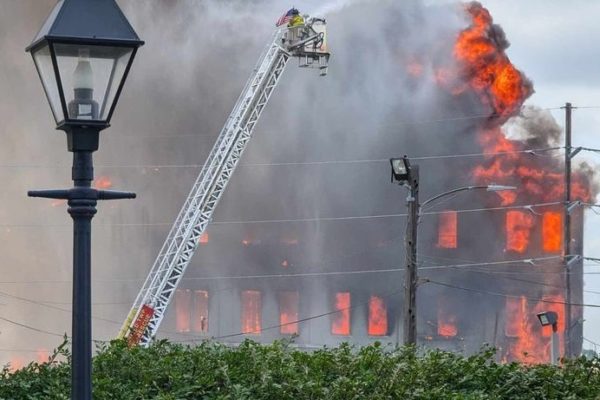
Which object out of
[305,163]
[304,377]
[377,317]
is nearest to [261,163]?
[305,163]

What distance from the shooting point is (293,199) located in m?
65.2

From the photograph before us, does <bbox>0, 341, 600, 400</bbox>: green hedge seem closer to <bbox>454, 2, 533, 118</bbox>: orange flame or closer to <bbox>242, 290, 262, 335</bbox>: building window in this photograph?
<bbox>454, 2, 533, 118</bbox>: orange flame

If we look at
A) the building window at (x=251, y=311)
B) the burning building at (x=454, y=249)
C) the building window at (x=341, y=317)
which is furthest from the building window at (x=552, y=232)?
the building window at (x=251, y=311)

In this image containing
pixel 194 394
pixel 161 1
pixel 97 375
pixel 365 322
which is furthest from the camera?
pixel 365 322

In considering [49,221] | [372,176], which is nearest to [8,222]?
[49,221]

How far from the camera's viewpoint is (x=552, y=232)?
2466 inches

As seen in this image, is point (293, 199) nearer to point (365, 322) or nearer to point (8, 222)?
point (365, 322)

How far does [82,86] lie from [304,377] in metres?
3.72

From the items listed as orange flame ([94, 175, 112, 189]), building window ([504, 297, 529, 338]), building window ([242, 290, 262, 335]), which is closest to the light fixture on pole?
building window ([504, 297, 529, 338])

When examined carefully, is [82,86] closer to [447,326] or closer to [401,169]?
[401,169]

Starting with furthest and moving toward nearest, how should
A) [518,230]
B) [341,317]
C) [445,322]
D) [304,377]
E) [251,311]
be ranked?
[251,311]
[341,317]
[518,230]
[445,322]
[304,377]

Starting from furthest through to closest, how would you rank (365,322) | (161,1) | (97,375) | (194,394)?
(365,322) < (161,1) < (97,375) < (194,394)

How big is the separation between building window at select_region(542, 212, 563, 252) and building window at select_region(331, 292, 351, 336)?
37.1ft

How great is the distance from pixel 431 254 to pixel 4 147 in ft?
76.9
